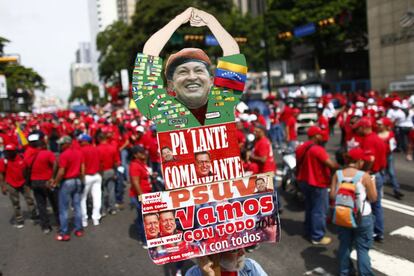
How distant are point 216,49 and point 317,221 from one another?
1142 inches

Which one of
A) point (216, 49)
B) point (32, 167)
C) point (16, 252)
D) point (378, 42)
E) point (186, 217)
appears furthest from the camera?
point (216, 49)

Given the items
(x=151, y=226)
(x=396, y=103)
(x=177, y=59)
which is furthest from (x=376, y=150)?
(x=396, y=103)

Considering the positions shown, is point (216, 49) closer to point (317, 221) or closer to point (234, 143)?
point (317, 221)

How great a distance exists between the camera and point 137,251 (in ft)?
20.7

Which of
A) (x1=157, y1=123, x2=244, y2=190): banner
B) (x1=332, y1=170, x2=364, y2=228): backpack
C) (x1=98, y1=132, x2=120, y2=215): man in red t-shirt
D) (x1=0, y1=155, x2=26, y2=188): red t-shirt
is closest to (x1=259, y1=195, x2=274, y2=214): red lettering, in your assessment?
(x1=157, y1=123, x2=244, y2=190): banner

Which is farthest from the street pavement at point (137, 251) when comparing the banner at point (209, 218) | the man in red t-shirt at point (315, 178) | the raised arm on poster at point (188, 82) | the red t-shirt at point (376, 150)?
the raised arm on poster at point (188, 82)

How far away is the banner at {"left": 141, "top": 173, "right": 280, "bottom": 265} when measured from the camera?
2973 millimetres

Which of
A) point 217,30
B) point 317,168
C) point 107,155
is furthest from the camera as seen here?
point 107,155

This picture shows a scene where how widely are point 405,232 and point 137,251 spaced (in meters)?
4.38

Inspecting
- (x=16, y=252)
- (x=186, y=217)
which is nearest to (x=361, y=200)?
(x=186, y=217)

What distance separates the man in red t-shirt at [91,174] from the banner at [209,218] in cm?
486

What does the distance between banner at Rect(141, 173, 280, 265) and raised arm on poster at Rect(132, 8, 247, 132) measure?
0.58 m

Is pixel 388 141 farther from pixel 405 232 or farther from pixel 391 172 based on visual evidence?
pixel 405 232

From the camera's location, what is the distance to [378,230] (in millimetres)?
5969
